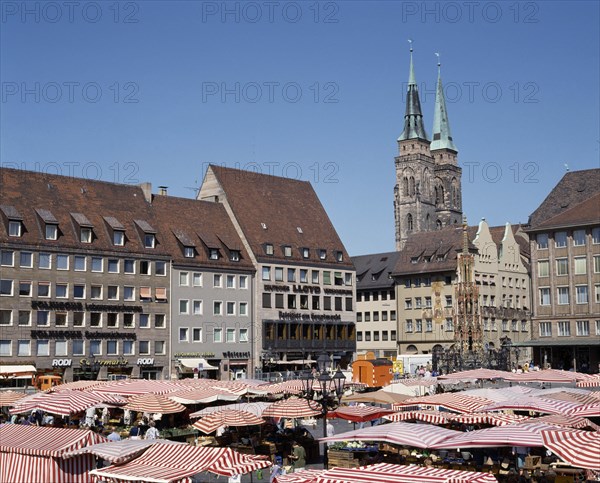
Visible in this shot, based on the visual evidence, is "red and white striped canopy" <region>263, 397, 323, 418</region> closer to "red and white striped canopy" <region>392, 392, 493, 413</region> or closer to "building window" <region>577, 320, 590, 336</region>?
"red and white striped canopy" <region>392, 392, 493, 413</region>

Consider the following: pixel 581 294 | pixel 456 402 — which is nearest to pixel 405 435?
pixel 456 402

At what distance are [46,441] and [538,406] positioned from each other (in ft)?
44.7

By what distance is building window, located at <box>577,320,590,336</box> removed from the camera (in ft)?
252

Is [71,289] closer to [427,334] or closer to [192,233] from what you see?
[192,233]

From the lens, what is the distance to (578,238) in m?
77.6

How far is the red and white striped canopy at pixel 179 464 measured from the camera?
17891 millimetres

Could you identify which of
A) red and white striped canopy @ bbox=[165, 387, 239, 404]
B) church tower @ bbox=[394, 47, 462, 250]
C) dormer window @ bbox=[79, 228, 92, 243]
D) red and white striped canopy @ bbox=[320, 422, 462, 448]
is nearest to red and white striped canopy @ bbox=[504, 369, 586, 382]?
red and white striped canopy @ bbox=[165, 387, 239, 404]

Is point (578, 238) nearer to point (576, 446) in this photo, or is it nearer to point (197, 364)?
point (197, 364)

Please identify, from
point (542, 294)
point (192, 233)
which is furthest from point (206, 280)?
point (542, 294)

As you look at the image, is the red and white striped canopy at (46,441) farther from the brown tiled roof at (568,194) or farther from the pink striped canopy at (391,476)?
the brown tiled roof at (568,194)

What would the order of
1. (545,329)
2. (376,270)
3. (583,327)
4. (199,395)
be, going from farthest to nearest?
(376,270) → (545,329) → (583,327) → (199,395)

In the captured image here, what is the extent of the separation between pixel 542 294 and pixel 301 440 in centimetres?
5452

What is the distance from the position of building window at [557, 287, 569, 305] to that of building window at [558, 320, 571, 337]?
153 cm

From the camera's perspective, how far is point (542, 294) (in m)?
80.2
